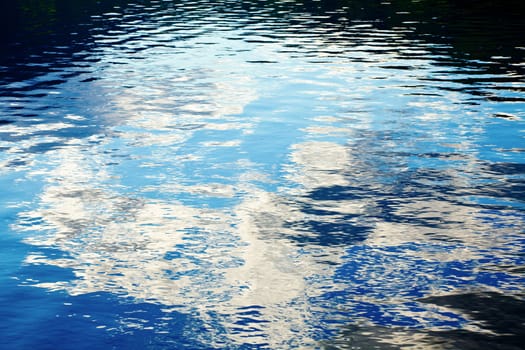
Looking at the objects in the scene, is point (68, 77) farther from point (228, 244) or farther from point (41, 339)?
point (41, 339)

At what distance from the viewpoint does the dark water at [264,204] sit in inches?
559

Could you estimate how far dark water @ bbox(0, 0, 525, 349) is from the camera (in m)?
14.2

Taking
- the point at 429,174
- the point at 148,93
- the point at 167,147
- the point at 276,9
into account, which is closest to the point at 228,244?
the point at 429,174

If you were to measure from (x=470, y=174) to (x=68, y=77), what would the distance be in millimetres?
Answer: 25358

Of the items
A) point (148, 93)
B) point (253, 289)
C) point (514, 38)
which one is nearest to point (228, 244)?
point (253, 289)

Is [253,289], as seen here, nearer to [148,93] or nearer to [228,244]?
[228,244]

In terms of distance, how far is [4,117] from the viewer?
32.9 m

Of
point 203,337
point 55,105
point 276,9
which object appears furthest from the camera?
point 276,9

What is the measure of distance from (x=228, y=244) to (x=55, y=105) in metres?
19.3

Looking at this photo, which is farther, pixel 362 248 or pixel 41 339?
pixel 362 248

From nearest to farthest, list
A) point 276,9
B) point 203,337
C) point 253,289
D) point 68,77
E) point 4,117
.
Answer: point 203,337
point 253,289
point 4,117
point 68,77
point 276,9

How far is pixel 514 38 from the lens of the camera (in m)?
55.3

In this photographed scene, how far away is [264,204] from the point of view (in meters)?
20.7

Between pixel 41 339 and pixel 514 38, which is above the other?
pixel 41 339
